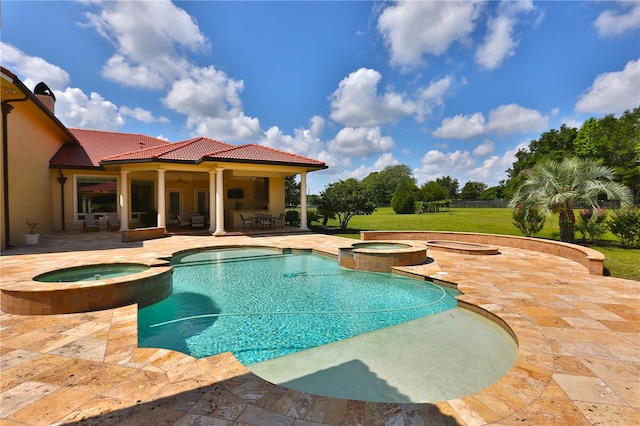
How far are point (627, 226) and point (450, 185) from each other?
274ft

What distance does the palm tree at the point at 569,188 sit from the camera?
10.8 m

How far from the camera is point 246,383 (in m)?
2.65

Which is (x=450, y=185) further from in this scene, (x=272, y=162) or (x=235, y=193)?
(x=272, y=162)

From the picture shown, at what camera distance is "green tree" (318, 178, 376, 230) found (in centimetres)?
1755

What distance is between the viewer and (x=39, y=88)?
18.2 metres

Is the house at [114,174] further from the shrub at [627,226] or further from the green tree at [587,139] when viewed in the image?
the green tree at [587,139]

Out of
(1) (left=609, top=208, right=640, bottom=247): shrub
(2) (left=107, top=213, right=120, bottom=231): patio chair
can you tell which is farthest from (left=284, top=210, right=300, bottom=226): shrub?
(1) (left=609, top=208, right=640, bottom=247): shrub

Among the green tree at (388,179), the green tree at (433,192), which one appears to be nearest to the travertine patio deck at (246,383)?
the green tree at (433,192)

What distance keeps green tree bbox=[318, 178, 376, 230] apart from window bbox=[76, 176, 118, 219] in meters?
12.8

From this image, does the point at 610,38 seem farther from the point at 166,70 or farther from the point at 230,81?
the point at 166,70

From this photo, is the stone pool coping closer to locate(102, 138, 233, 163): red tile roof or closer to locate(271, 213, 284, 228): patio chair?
locate(271, 213, 284, 228): patio chair

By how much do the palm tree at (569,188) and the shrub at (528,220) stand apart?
3.02 feet

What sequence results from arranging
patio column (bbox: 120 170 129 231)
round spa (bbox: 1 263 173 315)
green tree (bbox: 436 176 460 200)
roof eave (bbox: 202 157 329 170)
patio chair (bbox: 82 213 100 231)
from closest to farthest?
round spa (bbox: 1 263 173 315) → roof eave (bbox: 202 157 329 170) → patio column (bbox: 120 170 129 231) → patio chair (bbox: 82 213 100 231) → green tree (bbox: 436 176 460 200)

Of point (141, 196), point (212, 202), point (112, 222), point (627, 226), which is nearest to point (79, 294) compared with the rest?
point (212, 202)
